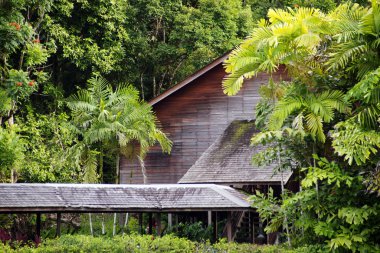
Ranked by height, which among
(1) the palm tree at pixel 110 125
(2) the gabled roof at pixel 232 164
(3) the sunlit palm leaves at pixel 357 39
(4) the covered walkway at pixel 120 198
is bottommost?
(4) the covered walkway at pixel 120 198

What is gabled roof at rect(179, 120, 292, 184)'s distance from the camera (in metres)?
24.3

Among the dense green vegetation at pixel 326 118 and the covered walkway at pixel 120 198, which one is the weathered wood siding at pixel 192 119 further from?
the dense green vegetation at pixel 326 118

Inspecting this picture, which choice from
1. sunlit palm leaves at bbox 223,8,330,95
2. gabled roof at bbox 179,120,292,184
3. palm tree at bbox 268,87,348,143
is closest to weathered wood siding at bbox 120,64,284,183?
gabled roof at bbox 179,120,292,184

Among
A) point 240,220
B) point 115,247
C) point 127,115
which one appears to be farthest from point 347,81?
point 127,115

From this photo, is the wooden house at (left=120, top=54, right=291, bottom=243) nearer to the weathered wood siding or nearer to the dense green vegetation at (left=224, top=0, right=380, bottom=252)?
the weathered wood siding

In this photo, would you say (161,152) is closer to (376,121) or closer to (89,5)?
(89,5)

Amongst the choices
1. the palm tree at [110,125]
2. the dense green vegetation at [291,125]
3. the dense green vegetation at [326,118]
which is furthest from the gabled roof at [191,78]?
the dense green vegetation at [326,118]

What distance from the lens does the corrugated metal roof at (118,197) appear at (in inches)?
822

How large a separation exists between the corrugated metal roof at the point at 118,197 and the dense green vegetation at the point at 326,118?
2934 millimetres

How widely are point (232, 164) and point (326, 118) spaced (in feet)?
25.7

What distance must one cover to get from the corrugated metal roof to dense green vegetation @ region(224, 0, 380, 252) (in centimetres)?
293

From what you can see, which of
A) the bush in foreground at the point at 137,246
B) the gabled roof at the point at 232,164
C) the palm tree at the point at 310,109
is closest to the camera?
the palm tree at the point at 310,109

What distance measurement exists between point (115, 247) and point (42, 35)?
14.6m

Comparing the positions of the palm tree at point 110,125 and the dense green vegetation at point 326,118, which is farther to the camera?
the palm tree at point 110,125
